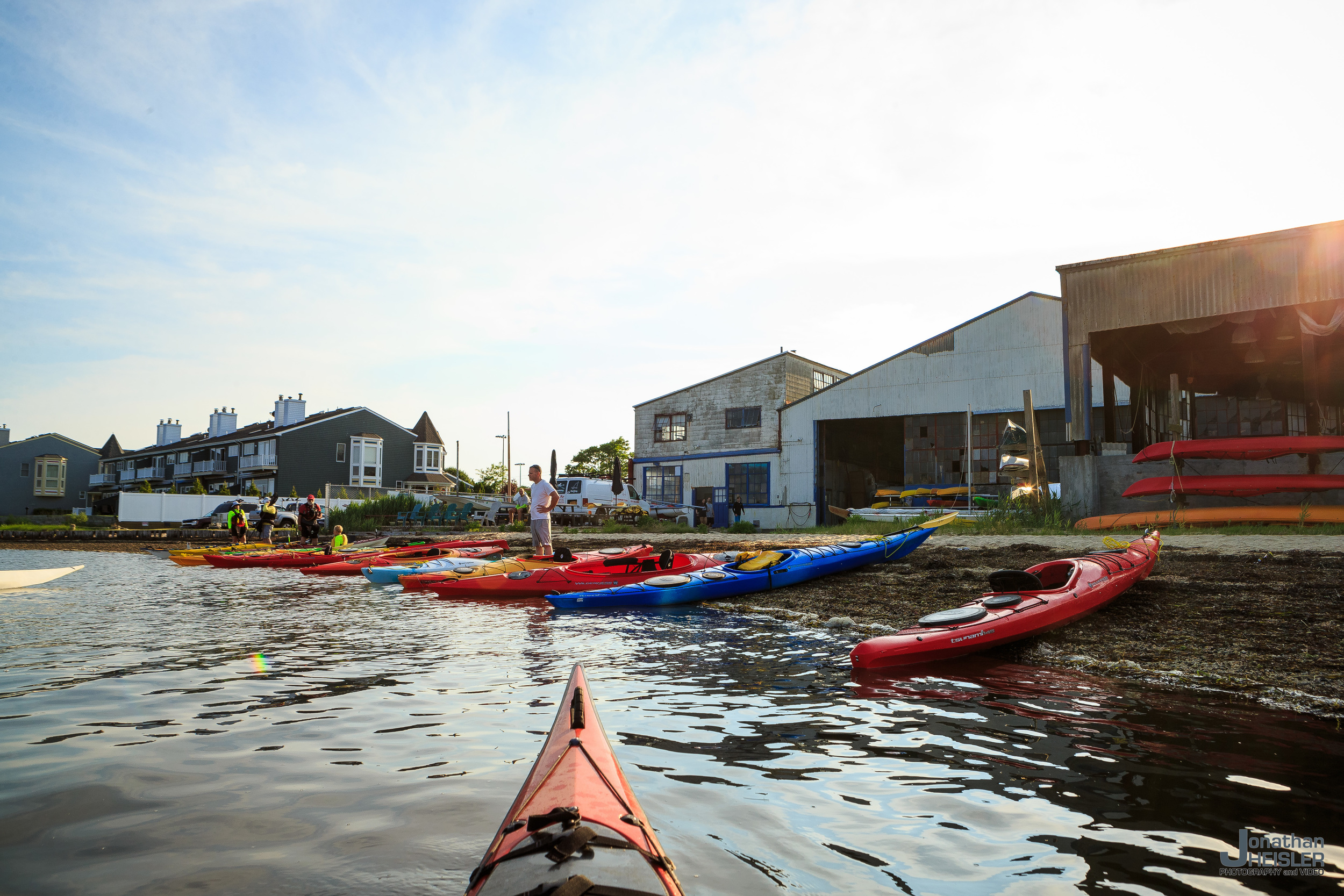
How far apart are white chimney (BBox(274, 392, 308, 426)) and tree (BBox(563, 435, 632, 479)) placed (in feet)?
71.3

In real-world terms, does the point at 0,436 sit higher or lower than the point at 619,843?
higher

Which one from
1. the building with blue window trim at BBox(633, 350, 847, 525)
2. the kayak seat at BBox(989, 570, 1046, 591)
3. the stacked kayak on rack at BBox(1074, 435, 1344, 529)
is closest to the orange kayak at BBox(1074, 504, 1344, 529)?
the stacked kayak on rack at BBox(1074, 435, 1344, 529)

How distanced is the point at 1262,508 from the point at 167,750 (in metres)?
16.6

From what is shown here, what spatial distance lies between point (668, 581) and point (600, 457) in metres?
54.2

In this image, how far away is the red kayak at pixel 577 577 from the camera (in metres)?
11.6

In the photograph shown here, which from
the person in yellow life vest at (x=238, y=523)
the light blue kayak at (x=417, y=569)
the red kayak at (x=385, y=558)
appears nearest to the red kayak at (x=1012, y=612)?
the light blue kayak at (x=417, y=569)

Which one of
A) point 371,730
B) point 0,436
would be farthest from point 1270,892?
point 0,436

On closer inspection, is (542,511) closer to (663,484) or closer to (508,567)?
(508,567)

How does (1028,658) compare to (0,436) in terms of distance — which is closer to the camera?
(1028,658)

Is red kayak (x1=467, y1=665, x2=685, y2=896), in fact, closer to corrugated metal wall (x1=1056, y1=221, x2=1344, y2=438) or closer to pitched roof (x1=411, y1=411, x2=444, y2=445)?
corrugated metal wall (x1=1056, y1=221, x2=1344, y2=438)

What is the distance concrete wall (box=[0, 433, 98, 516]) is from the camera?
51312 millimetres

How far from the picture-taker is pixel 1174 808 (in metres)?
3.28

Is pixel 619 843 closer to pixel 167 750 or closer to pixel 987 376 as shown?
pixel 167 750

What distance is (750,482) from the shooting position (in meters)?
29.6
